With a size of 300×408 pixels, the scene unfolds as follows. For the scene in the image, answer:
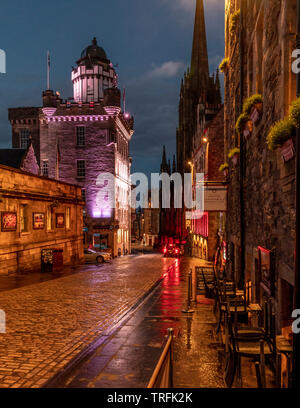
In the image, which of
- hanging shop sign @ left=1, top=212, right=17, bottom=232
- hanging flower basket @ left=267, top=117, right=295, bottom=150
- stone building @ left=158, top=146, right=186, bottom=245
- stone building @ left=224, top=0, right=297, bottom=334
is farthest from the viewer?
stone building @ left=158, top=146, right=186, bottom=245

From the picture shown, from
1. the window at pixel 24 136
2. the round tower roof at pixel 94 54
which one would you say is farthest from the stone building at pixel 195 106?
the window at pixel 24 136

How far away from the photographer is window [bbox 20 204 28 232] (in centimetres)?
1970

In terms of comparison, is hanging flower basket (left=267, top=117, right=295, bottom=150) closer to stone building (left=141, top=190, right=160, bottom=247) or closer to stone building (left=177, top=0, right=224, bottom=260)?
stone building (left=177, top=0, right=224, bottom=260)

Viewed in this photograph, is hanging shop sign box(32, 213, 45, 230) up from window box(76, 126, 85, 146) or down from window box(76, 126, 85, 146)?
down

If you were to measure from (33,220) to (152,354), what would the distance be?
1483 centimetres

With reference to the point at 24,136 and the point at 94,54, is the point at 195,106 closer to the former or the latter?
the point at 94,54

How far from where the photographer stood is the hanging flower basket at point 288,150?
5371 millimetres

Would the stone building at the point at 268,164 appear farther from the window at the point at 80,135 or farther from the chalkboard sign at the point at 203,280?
the window at the point at 80,135

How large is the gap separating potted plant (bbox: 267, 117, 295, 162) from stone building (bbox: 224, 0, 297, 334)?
0.06m

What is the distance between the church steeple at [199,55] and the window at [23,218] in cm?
5359

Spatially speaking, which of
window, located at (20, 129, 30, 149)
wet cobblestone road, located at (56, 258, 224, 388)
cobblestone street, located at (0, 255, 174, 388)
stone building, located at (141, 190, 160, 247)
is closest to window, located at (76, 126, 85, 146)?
window, located at (20, 129, 30, 149)

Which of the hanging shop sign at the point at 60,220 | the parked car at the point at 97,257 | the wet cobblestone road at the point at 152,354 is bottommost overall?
the parked car at the point at 97,257

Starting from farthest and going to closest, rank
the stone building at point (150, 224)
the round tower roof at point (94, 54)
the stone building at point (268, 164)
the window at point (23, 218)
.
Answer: the stone building at point (150, 224)
the round tower roof at point (94, 54)
the window at point (23, 218)
the stone building at point (268, 164)

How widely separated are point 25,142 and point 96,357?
47.2m
